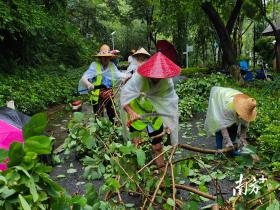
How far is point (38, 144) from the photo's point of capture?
4.86ft

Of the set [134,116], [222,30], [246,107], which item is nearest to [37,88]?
[222,30]

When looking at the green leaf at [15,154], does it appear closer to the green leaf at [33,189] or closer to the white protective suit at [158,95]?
the green leaf at [33,189]

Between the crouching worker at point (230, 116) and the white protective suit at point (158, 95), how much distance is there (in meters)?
0.88

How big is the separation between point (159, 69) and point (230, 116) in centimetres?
164

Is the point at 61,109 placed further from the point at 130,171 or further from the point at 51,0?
the point at 130,171

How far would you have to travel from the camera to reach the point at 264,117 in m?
6.39

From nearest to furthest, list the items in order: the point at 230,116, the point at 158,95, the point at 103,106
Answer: the point at 158,95 → the point at 230,116 → the point at 103,106

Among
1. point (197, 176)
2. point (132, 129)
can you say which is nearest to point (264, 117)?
point (197, 176)

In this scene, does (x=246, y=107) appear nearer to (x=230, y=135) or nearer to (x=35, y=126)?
(x=230, y=135)

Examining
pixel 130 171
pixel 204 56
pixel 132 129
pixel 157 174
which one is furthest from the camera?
pixel 204 56

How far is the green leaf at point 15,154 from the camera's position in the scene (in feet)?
4.89

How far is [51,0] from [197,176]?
1264 cm

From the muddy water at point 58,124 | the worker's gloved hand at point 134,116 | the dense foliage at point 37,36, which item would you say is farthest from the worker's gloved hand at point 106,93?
the dense foliage at point 37,36

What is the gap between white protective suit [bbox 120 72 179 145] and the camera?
4.52 m
